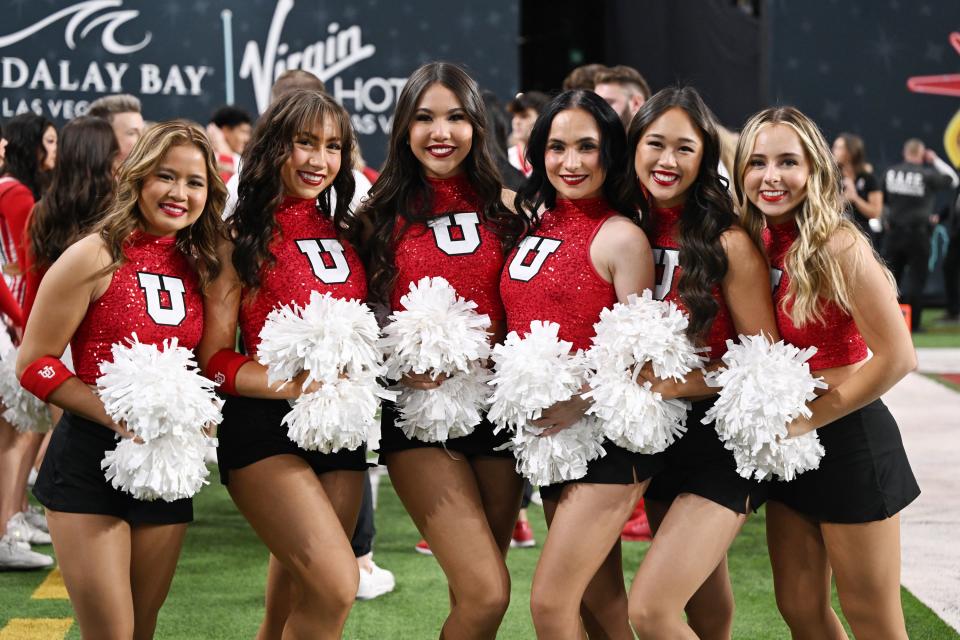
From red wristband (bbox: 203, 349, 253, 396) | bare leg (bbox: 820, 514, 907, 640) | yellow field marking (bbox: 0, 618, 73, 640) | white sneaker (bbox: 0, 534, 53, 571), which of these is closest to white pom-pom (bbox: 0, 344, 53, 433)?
yellow field marking (bbox: 0, 618, 73, 640)

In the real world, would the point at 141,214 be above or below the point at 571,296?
above

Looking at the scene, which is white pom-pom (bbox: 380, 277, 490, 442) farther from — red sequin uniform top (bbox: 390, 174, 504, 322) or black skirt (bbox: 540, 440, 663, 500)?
black skirt (bbox: 540, 440, 663, 500)

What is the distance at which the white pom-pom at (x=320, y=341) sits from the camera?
262 cm

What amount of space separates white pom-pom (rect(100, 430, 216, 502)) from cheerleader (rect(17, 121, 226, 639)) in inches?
2.0

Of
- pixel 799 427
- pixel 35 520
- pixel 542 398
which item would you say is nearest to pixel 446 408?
pixel 542 398

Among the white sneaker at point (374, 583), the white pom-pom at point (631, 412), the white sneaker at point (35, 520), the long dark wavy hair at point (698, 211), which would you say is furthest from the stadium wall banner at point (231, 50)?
the white pom-pom at point (631, 412)

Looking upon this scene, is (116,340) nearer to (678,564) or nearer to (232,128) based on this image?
(678,564)

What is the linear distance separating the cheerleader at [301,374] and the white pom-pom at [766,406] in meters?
0.91

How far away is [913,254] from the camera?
1146cm

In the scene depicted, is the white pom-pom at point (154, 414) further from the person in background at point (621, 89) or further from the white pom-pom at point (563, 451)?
the person in background at point (621, 89)

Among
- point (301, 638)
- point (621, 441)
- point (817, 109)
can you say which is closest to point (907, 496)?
point (621, 441)

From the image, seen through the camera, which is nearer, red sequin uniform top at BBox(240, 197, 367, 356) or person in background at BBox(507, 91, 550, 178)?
red sequin uniform top at BBox(240, 197, 367, 356)

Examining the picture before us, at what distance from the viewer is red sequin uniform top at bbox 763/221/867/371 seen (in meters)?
2.64

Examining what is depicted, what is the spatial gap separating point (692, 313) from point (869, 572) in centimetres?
72
